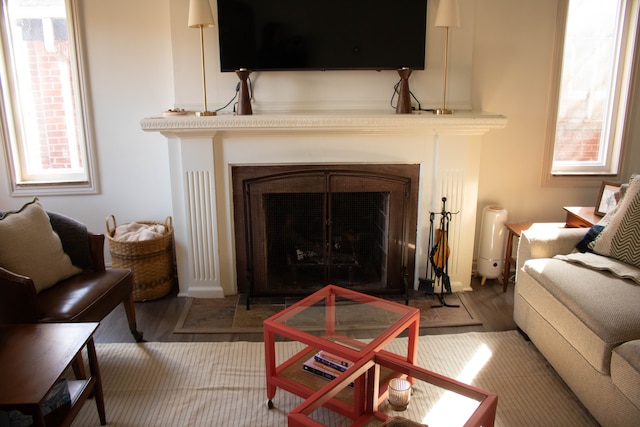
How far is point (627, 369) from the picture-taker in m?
1.88

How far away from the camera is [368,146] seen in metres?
3.20

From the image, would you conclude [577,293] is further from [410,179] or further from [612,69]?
[612,69]

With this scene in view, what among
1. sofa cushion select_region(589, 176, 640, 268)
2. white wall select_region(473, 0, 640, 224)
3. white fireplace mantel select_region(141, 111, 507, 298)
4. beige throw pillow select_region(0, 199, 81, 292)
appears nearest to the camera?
beige throw pillow select_region(0, 199, 81, 292)

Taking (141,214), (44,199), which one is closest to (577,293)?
(141,214)

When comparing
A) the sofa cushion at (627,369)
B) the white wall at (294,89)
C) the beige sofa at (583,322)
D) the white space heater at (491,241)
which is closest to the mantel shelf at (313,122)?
the white wall at (294,89)

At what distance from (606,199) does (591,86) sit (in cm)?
86

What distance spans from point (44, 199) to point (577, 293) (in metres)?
3.34

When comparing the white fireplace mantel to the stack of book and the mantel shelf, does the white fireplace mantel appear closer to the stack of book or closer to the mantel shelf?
the mantel shelf

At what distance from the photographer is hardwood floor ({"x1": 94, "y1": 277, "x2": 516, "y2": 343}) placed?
9.41 feet

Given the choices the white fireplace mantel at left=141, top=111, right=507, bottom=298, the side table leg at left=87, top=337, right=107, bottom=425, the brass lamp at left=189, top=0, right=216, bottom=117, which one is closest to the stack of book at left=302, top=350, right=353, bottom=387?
the side table leg at left=87, top=337, right=107, bottom=425

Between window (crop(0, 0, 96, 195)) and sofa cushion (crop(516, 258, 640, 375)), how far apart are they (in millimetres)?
2939

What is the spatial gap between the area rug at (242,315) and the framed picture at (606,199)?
1008mm

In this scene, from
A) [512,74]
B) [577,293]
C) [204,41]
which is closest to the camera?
[577,293]

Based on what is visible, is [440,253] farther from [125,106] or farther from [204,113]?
[125,106]
